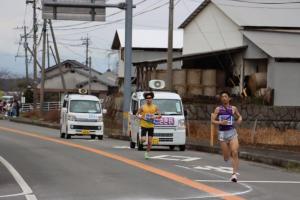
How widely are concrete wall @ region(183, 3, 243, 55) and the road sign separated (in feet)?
56.7

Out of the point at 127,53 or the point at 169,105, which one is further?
the point at 127,53

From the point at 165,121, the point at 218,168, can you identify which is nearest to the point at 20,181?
the point at 218,168

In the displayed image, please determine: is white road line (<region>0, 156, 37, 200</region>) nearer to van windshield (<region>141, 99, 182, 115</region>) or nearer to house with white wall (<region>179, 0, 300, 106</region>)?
van windshield (<region>141, 99, 182, 115</region>)

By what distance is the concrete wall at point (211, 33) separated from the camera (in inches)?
1961

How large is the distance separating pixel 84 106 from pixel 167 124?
34.0ft

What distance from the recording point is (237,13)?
50.8m

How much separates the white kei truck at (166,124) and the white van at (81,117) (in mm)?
8371

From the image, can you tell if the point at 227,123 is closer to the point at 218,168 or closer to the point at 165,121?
the point at 218,168

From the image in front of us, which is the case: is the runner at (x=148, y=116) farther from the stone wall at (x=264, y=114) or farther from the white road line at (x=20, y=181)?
the stone wall at (x=264, y=114)

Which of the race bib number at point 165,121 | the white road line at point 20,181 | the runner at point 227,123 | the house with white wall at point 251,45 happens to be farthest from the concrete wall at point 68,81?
the runner at point 227,123

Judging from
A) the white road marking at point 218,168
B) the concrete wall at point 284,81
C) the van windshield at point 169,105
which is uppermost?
the concrete wall at point 284,81

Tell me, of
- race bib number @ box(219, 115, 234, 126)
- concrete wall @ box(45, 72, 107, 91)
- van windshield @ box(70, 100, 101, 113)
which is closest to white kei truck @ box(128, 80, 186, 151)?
van windshield @ box(70, 100, 101, 113)

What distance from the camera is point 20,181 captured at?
13.9 metres

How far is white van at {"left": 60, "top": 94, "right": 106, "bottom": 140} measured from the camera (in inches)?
1312
